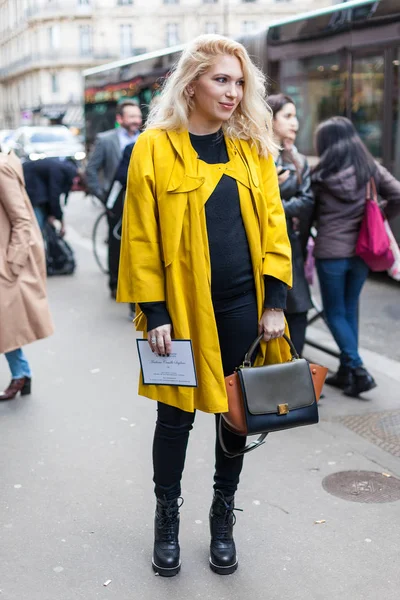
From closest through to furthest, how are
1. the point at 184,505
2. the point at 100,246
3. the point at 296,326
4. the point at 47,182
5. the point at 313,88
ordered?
the point at 184,505
the point at 296,326
the point at 47,182
the point at 313,88
the point at 100,246

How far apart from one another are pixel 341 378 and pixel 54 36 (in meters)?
73.9

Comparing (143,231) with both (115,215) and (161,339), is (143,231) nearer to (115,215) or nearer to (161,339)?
(161,339)

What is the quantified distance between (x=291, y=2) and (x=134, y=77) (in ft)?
166

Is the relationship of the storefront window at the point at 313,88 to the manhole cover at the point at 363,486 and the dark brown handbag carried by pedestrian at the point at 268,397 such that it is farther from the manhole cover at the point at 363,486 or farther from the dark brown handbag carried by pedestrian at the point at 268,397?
the dark brown handbag carried by pedestrian at the point at 268,397

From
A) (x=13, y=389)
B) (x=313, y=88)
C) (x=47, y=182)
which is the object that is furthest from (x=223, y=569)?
(x=313, y=88)

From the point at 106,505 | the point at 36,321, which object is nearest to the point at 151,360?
the point at 106,505

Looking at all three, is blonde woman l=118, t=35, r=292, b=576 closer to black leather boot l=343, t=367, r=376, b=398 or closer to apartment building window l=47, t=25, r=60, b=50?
Result: black leather boot l=343, t=367, r=376, b=398

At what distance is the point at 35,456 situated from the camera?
4.57 metres

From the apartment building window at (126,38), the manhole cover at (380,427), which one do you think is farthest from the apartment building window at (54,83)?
the manhole cover at (380,427)

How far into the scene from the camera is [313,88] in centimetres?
1127

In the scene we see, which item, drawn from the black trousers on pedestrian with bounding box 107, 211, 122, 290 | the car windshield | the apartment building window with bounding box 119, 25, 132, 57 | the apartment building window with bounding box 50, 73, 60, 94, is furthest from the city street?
the apartment building window with bounding box 50, 73, 60, 94

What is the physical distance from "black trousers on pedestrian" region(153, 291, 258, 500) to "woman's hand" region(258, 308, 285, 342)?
0.09 ft

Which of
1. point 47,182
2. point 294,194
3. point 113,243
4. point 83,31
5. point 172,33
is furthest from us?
point 83,31

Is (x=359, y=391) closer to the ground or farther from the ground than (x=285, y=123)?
closer to the ground
